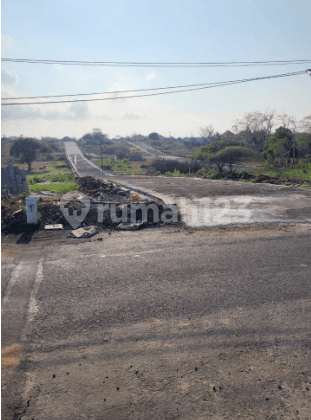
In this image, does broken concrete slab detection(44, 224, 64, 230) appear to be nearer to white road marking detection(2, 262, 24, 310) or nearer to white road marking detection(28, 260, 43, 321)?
white road marking detection(2, 262, 24, 310)

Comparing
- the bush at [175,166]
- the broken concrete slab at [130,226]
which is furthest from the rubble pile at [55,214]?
the bush at [175,166]

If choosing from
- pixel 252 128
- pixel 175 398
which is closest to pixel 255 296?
pixel 175 398

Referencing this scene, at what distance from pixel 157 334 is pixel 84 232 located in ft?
20.2

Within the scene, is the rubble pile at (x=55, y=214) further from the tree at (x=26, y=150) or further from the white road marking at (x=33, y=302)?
the tree at (x=26, y=150)

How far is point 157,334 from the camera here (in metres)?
5.04

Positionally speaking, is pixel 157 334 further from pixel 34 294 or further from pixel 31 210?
pixel 31 210

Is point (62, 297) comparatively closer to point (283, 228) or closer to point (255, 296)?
point (255, 296)

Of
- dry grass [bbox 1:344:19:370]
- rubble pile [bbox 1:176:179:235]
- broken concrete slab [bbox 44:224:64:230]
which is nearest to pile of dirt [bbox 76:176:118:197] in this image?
rubble pile [bbox 1:176:179:235]

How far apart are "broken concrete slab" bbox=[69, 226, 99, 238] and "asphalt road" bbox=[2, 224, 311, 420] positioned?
5.20 ft

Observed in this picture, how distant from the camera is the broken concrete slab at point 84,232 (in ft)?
33.9

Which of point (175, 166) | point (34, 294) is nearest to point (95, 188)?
point (34, 294)

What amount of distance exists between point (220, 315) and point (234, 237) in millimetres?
4796

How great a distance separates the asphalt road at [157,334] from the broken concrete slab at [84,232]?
1.59 m

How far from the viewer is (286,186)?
1980 cm
